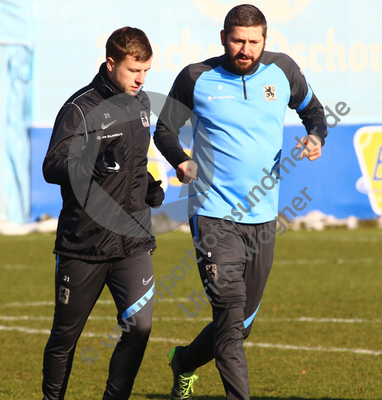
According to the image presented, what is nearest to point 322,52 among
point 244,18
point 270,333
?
point 270,333

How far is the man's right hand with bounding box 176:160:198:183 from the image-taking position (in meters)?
4.00

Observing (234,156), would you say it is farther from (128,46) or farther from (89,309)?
(89,309)

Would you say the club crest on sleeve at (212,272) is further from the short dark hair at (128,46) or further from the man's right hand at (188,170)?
the short dark hair at (128,46)

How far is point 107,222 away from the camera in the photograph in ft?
12.7

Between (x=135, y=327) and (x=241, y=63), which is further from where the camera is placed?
(x=241, y=63)

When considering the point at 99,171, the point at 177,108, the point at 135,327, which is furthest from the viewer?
the point at 177,108

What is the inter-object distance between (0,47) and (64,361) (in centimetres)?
1420

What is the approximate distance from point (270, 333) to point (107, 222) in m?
3.05

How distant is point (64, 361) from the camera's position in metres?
3.91

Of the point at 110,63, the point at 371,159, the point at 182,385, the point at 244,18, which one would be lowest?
the point at 371,159

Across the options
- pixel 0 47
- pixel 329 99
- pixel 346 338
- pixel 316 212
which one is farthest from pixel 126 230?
pixel 329 99

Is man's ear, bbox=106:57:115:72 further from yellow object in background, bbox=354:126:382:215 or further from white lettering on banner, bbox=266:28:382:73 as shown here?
white lettering on banner, bbox=266:28:382:73

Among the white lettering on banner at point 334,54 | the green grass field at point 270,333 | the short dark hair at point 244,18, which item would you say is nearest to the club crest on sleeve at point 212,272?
the green grass field at point 270,333

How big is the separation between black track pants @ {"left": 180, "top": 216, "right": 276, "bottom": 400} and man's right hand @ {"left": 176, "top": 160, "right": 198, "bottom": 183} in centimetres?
30
